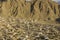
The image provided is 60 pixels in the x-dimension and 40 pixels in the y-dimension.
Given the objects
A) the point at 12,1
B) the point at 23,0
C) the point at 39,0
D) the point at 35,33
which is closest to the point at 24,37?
the point at 35,33

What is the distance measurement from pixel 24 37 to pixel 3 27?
1.03 meters

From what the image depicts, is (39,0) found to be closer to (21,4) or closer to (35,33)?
(21,4)

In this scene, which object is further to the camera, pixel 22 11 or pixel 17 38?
pixel 22 11

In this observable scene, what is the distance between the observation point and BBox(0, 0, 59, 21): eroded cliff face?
163 feet

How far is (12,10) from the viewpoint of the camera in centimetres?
5041

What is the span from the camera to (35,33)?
331 inches

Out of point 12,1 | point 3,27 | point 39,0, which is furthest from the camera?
point 39,0

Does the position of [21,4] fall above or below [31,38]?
below

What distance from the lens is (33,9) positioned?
56344mm

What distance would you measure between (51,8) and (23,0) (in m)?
10.5

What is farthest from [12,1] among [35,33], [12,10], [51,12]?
[35,33]

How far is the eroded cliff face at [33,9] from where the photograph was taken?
49.7 m

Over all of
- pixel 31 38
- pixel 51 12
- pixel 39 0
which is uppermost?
pixel 31 38

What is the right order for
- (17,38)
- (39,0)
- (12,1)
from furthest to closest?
1. (39,0)
2. (12,1)
3. (17,38)
